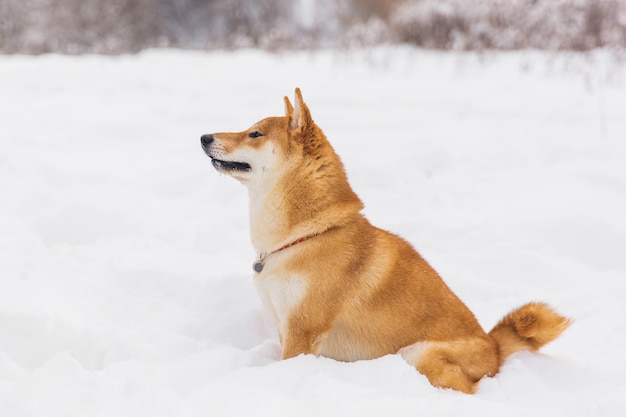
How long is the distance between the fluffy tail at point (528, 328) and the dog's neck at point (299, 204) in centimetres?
92

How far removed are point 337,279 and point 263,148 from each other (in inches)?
28.9

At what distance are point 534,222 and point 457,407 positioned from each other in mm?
2928

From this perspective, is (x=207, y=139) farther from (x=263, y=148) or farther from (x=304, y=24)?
(x=304, y=24)

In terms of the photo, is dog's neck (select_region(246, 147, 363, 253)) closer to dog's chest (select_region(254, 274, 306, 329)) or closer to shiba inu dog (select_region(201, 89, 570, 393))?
shiba inu dog (select_region(201, 89, 570, 393))

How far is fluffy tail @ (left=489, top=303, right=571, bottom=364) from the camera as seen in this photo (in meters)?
2.93

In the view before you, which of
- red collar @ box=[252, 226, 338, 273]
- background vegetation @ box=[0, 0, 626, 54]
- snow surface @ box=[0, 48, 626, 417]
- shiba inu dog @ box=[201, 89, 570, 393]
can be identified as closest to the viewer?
snow surface @ box=[0, 48, 626, 417]

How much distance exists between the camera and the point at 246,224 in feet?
16.7

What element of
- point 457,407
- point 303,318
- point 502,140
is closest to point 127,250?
point 303,318

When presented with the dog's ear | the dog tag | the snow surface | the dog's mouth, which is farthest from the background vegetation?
the dog tag

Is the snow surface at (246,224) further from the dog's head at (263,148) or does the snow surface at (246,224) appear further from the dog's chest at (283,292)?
the dog's head at (263,148)

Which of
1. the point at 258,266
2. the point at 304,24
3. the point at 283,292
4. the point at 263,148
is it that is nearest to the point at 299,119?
the point at 263,148

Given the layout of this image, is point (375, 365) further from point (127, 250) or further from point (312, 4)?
point (312, 4)

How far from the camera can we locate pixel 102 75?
9.22 metres

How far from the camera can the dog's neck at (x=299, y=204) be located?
9.80 ft
